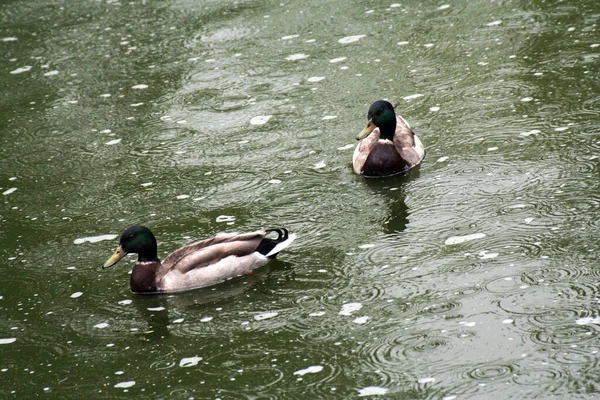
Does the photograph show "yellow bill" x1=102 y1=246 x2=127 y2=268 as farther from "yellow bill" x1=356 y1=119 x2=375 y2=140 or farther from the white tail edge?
"yellow bill" x1=356 y1=119 x2=375 y2=140

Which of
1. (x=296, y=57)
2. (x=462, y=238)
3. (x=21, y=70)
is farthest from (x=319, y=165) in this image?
(x=21, y=70)

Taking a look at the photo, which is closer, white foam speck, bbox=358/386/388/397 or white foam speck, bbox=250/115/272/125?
white foam speck, bbox=358/386/388/397

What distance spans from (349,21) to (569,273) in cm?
877

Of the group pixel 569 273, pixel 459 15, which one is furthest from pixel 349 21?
pixel 569 273

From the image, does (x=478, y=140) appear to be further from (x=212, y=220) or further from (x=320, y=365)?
(x=320, y=365)

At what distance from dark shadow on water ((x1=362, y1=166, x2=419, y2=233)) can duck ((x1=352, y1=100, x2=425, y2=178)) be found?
89 mm

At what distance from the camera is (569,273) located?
743 centimetres

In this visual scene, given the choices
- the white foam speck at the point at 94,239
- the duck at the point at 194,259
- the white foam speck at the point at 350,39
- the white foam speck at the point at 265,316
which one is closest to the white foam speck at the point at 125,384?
the white foam speck at the point at 265,316

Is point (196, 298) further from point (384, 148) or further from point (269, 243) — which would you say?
point (384, 148)

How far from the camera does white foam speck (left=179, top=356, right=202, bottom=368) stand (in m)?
6.94

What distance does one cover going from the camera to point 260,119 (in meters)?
12.0

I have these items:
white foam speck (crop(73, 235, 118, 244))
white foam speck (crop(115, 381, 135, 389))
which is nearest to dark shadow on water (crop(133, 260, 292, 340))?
white foam speck (crop(115, 381, 135, 389))

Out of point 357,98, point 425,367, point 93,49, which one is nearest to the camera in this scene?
point 425,367

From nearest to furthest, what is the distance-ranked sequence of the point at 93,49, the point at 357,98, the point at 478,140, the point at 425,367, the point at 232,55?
the point at 425,367 → the point at 478,140 → the point at 357,98 → the point at 232,55 → the point at 93,49
